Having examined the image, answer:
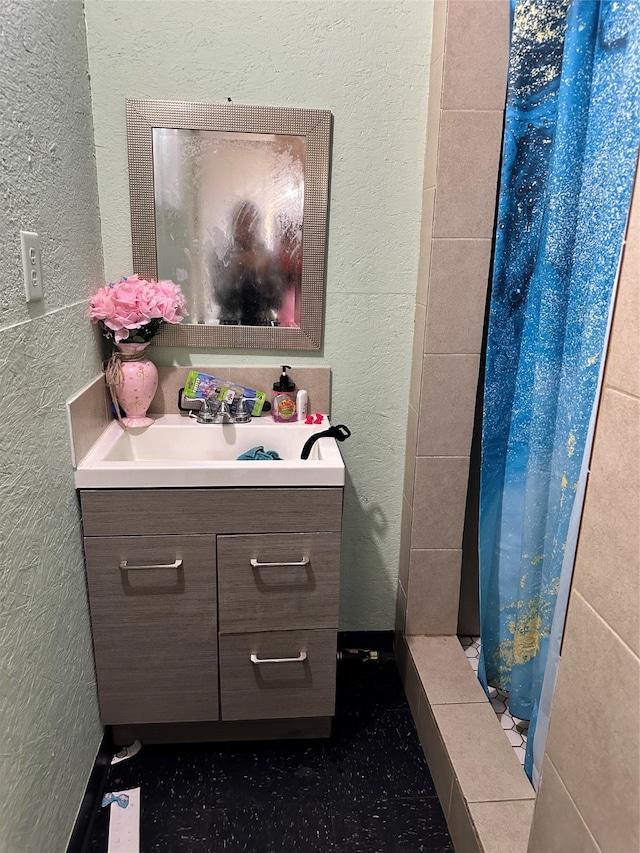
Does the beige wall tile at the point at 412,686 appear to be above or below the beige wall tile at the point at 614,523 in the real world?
below

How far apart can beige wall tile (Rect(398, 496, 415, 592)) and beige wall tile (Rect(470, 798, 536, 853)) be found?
660 mm

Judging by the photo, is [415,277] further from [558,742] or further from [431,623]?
[558,742]

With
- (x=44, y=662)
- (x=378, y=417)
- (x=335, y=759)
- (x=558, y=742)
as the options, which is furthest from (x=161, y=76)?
(x=335, y=759)

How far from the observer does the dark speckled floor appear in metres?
1.42

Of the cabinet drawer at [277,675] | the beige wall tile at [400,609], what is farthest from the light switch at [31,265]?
the beige wall tile at [400,609]

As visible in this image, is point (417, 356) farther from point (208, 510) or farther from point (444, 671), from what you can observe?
point (444, 671)

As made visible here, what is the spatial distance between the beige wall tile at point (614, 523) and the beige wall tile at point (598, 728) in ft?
0.11

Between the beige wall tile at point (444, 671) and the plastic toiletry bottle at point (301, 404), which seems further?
the plastic toiletry bottle at point (301, 404)

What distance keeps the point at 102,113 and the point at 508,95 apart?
103cm

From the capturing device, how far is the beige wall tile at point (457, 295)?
1620mm

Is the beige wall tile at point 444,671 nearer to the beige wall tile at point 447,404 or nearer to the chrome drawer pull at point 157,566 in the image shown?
the beige wall tile at point 447,404

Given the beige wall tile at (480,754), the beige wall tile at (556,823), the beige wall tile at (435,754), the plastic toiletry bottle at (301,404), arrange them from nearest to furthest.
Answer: the beige wall tile at (556,823) → the beige wall tile at (480,754) → the beige wall tile at (435,754) → the plastic toiletry bottle at (301,404)

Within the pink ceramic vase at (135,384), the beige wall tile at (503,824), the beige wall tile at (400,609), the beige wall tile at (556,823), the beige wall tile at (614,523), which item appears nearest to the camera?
the beige wall tile at (614,523)

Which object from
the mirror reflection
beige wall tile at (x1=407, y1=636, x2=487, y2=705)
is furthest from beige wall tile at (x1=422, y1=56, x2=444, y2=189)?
beige wall tile at (x1=407, y1=636, x2=487, y2=705)
